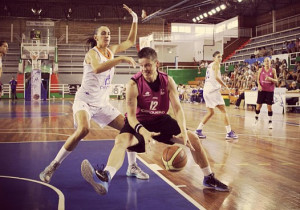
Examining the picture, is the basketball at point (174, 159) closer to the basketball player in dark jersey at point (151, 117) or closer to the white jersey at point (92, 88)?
the basketball player in dark jersey at point (151, 117)

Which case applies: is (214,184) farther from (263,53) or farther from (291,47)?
(263,53)

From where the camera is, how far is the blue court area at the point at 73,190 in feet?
10.1

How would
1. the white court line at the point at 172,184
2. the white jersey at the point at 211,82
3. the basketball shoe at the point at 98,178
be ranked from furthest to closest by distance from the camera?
1. the white jersey at the point at 211,82
2. the white court line at the point at 172,184
3. the basketball shoe at the point at 98,178

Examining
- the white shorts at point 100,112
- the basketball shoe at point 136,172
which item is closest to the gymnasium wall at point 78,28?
the white shorts at point 100,112

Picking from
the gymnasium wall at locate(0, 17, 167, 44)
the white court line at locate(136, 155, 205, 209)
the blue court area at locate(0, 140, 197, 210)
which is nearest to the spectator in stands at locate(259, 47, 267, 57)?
the gymnasium wall at locate(0, 17, 167, 44)

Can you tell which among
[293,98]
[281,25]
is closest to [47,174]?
[293,98]

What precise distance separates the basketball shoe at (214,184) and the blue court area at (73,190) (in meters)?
0.39

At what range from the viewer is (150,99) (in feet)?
11.4

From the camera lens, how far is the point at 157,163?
191 inches

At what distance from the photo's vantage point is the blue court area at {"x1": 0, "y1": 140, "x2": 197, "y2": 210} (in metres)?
3.07

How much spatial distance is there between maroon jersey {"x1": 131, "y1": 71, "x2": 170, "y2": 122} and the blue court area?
0.74 metres

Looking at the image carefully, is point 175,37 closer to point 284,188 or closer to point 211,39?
point 211,39

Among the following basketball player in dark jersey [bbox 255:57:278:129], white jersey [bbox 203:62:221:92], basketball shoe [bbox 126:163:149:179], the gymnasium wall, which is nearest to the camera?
basketball shoe [bbox 126:163:149:179]

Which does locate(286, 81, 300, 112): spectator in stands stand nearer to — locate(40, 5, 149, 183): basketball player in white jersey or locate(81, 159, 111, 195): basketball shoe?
locate(40, 5, 149, 183): basketball player in white jersey
